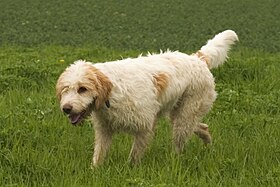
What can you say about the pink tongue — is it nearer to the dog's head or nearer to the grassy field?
the dog's head

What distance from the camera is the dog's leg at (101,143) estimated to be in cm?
610

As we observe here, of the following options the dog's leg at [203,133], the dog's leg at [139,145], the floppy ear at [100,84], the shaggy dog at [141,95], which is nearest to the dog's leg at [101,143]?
the shaggy dog at [141,95]

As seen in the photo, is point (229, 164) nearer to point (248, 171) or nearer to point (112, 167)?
point (248, 171)

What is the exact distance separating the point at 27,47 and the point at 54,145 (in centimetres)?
960

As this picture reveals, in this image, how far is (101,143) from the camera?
20.3 feet

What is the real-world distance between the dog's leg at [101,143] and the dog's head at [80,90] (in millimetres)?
573

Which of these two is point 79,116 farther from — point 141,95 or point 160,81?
point 160,81

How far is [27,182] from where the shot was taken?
541cm

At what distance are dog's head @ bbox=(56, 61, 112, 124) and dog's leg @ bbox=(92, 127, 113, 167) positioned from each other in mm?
573

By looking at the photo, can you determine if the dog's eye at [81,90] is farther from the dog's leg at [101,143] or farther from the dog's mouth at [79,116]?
the dog's leg at [101,143]

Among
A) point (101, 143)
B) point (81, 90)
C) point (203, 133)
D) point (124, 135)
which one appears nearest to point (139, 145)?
point (101, 143)

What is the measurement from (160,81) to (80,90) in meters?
1.10

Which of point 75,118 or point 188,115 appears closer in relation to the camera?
point 75,118

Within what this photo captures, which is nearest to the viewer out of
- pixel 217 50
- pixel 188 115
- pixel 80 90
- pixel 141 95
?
pixel 80 90
